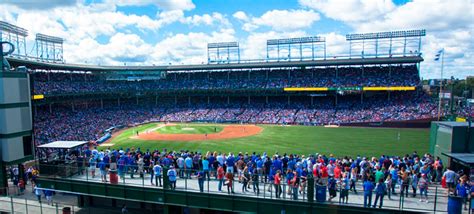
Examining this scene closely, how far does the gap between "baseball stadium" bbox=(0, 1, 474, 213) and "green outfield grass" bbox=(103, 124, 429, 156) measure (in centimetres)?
20

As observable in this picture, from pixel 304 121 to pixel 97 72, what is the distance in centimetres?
4363

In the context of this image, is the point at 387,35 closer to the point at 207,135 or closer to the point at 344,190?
the point at 207,135

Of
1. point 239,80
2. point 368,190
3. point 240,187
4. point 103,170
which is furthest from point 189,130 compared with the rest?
point 368,190

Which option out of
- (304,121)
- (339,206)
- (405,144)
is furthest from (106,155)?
(304,121)

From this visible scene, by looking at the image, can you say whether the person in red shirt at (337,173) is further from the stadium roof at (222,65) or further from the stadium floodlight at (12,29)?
the stadium floodlight at (12,29)

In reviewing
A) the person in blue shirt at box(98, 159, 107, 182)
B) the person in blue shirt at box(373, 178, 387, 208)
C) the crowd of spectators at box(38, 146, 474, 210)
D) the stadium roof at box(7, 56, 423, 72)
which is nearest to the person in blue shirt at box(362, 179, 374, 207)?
the crowd of spectators at box(38, 146, 474, 210)

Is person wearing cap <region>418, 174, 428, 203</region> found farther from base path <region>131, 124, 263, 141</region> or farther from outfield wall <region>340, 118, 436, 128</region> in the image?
outfield wall <region>340, 118, 436, 128</region>

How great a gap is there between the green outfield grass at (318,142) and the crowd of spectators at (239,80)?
15.4 m

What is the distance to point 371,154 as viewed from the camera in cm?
2664

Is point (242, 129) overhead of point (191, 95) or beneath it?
beneath

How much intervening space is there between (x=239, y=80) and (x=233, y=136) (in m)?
25.7

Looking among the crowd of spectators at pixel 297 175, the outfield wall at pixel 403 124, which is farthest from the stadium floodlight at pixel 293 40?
the crowd of spectators at pixel 297 175

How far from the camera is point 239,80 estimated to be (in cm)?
6228

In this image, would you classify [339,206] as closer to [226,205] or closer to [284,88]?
[226,205]
